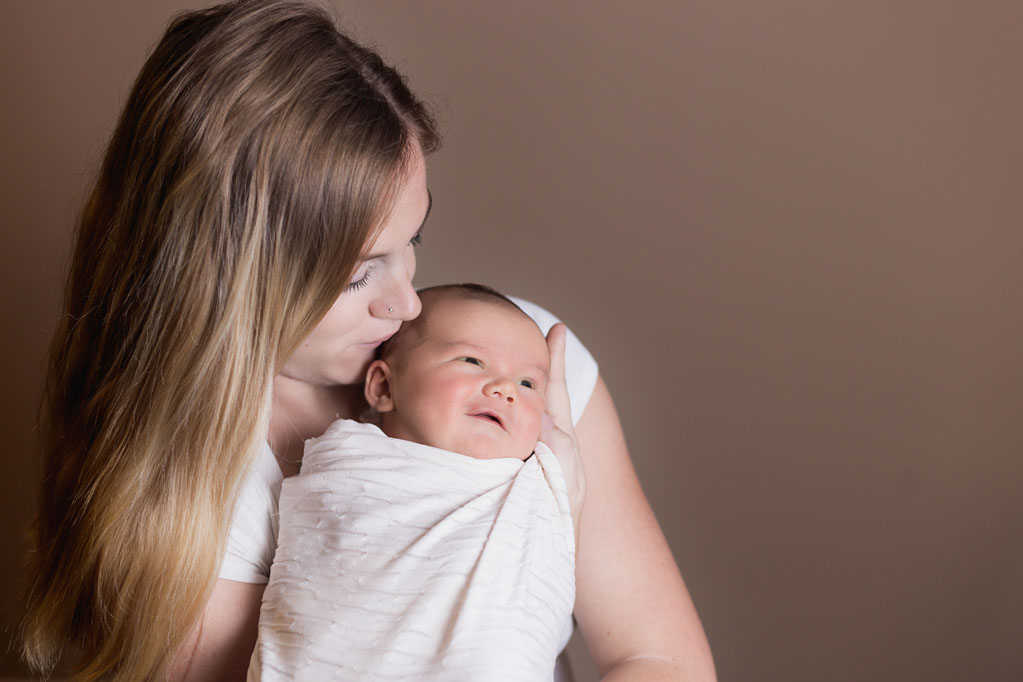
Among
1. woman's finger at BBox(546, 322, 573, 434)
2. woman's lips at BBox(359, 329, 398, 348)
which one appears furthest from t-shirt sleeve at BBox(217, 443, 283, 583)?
woman's finger at BBox(546, 322, 573, 434)

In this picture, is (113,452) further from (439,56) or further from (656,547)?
(439,56)

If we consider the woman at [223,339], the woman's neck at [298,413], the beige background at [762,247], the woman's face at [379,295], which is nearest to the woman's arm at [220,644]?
the woman at [223,339]

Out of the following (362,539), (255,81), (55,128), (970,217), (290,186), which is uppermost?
(970,217)

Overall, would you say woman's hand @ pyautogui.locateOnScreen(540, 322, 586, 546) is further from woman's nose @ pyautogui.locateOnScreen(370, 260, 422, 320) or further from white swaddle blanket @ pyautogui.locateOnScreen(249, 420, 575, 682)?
woman's nose @ pyautogui.locateOnScreen(370, 260, 422, 320)

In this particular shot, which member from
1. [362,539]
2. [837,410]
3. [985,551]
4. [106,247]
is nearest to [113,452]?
[106,247]

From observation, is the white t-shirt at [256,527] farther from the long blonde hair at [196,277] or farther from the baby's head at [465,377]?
the baby's head at [465,377]

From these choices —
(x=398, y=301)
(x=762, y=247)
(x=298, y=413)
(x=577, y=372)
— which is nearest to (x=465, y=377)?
(x=398, y=301)

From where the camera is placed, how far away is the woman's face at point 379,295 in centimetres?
128

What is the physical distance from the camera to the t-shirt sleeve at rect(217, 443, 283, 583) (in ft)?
4.49

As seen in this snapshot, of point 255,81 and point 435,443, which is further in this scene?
point 435,443

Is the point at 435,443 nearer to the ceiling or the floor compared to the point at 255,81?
nearer to the floor

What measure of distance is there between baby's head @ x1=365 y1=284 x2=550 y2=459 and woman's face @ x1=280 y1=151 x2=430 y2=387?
0.19 ft

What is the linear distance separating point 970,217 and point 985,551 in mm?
737

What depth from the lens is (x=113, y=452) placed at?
1319 mm
